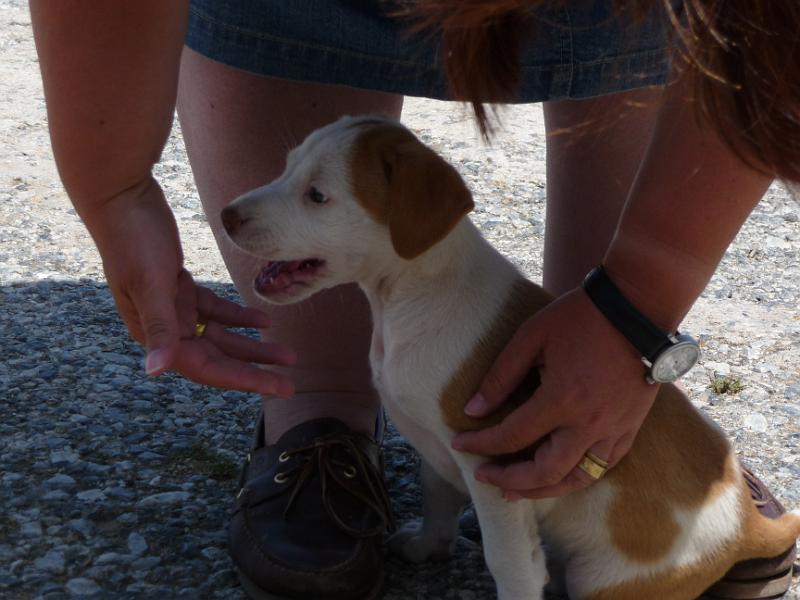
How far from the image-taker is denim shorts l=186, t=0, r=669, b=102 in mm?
2168

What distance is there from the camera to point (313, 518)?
2.12 m

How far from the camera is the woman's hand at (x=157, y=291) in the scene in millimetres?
1810

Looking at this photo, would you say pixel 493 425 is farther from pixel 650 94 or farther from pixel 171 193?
pixel 171 193

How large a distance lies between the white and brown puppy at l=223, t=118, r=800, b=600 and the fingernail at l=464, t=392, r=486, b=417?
4 centimetres

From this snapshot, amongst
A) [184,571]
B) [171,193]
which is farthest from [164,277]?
[171,193]

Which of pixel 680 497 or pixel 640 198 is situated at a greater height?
pixel 640 198

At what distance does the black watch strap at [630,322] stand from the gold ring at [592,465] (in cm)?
21

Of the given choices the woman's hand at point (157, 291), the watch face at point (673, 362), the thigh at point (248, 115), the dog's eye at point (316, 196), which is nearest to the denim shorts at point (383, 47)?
the thigh at point (248, 115)

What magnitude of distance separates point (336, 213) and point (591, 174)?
0.73 metres

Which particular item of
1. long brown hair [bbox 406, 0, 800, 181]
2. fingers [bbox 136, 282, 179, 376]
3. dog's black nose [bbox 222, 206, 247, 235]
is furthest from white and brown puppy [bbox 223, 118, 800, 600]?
long brown hair [bbox 406, 0, 800, 181]

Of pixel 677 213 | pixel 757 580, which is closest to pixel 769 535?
pixel 757 580

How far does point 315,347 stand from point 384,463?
0.31 metres

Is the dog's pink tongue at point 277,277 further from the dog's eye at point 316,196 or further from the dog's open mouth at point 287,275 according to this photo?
the dog's eye at point 316,196

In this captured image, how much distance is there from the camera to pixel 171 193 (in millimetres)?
4027
